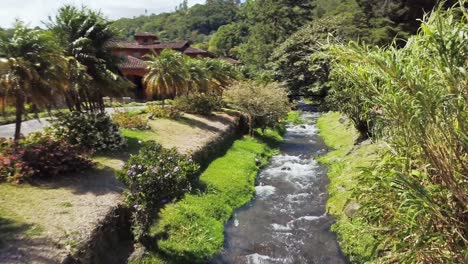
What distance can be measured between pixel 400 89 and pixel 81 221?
9789 millimetres

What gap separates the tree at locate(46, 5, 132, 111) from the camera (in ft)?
67.9

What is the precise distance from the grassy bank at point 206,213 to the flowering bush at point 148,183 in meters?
1.24

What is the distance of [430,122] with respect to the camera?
20.5ft

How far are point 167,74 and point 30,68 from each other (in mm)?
17962

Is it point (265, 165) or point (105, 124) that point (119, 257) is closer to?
point (105, 124)

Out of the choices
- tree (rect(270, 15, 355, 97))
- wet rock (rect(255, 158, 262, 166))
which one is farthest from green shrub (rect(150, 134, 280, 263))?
tree (rect(270, 15, 355, 97))

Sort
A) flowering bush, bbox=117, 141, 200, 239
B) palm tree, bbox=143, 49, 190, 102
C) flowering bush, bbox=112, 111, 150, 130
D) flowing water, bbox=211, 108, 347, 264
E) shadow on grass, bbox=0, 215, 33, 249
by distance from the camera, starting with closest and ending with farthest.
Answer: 1. shadow on grass, bbox=0, 215, 33, 249
2. flowering bush, bbox=117, 141, 200, 239
3. flowing water, bbox=211, 108, 347, 264
4. flowering bush, bbox=112, 111, 150, 130
5. palm tree, bbox=143, 49, 190, 102

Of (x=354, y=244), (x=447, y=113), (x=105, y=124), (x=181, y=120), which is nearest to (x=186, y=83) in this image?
(x=181, y=120)

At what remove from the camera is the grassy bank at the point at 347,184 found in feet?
42.6

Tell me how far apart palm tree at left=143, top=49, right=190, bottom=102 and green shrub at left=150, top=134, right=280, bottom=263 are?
33.2 feet

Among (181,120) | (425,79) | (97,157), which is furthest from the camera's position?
(181,120)

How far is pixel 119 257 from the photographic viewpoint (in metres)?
12.6

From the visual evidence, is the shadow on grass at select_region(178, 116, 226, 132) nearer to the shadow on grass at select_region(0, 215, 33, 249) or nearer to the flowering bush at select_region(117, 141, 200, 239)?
the flowering bush at select_region(117, 141, 200, 239)

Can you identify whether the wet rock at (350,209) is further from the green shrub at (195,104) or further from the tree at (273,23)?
the tree at (273,23)
